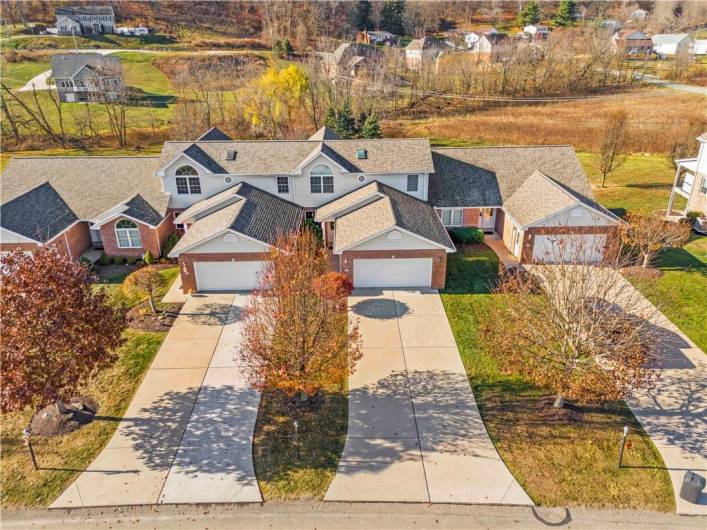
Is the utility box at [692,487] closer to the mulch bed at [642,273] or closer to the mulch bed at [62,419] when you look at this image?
the mulch bed at [642,273]

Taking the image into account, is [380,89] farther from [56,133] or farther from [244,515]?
[244,515]

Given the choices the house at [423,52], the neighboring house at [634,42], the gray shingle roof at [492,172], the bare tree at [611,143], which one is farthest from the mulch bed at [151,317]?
the neighboring house at [634,42]

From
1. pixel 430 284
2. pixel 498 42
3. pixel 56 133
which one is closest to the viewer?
pixel 430 284

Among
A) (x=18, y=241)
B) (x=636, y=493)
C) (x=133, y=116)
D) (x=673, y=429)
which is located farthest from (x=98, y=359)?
(x=133, y=116)

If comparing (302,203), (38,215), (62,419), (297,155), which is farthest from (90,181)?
(62,419)

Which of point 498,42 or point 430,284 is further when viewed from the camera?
point 498,42
